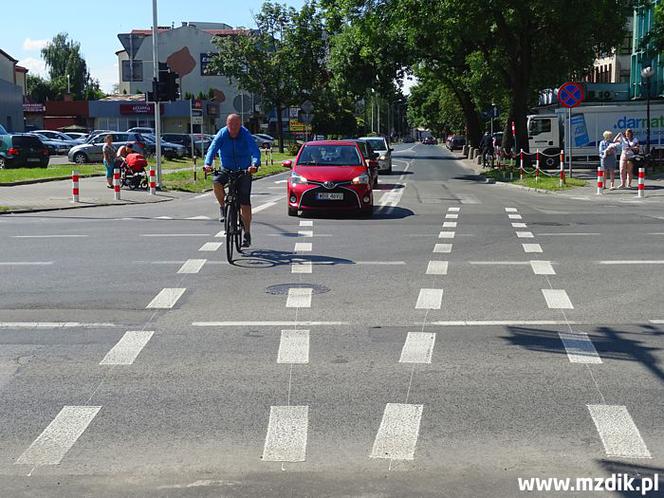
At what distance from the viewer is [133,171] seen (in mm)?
28594

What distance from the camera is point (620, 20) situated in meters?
39.3

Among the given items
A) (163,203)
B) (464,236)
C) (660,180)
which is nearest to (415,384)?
(464,236)

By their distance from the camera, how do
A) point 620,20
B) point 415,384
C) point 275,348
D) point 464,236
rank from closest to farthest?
1. point 415,384
2. point 275,348
3. point 464,236
4. point 620,20

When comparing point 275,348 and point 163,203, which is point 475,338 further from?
point 163,203

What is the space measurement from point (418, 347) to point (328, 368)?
38.8 inches

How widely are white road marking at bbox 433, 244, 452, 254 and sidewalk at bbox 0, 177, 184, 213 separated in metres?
10.6

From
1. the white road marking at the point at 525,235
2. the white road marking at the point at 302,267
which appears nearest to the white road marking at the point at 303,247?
the white road marking at the point at 302,267

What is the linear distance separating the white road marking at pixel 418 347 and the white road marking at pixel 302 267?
3.72m

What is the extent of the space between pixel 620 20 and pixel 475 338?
34.4 meters

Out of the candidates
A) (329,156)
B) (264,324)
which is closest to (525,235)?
(329,156)

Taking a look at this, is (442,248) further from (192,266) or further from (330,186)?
(330,186)

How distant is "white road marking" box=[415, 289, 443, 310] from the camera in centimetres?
952

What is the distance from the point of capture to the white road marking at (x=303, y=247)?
45.5ft

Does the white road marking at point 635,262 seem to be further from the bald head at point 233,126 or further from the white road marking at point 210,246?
the white road marking at point 210,246
